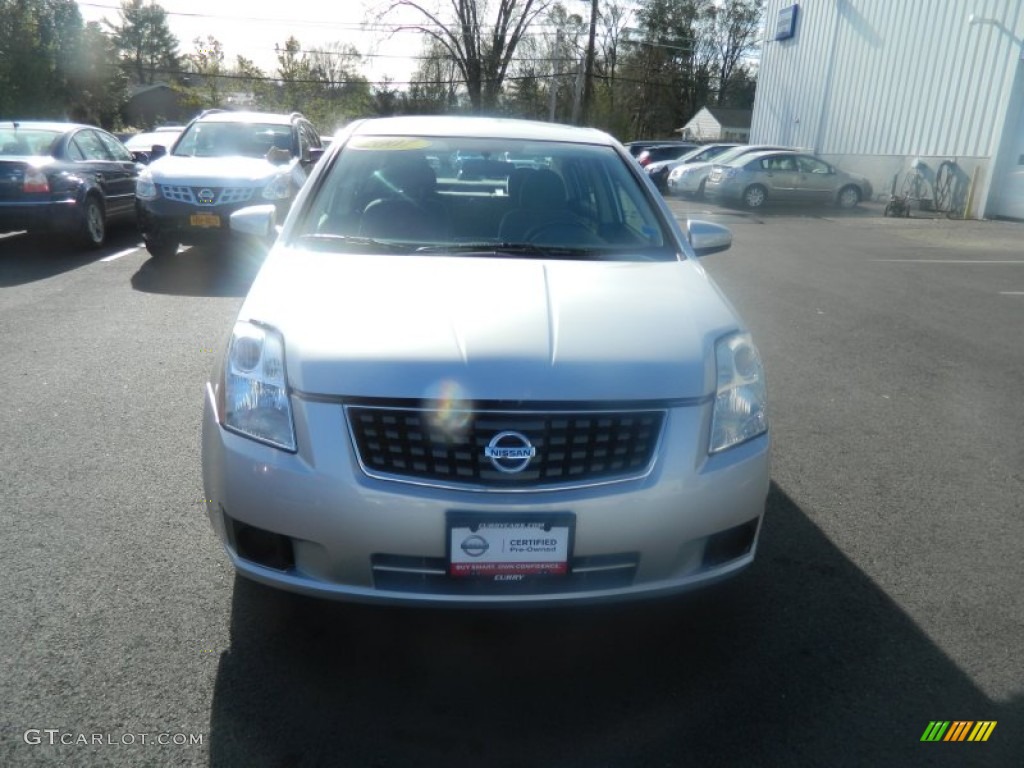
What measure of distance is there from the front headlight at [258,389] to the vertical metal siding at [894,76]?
67.8 feet

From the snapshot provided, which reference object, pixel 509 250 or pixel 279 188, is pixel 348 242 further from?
pixel 279 188

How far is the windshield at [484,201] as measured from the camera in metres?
3.57

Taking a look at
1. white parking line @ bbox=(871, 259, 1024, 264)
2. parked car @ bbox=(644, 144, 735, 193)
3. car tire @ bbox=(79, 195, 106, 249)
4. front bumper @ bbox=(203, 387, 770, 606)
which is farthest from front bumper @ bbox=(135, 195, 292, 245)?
parked car @ bbox=(644, 144, 735, 193)

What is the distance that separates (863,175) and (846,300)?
17.5 m

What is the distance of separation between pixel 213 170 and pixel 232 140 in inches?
53.8

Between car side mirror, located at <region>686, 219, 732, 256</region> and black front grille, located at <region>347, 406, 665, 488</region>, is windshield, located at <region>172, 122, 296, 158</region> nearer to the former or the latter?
car side mirror, located at <region>686, 219, 732, 256</region>

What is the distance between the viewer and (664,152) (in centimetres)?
2803

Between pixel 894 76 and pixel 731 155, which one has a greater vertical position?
pixel 894 76

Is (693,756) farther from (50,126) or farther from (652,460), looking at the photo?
(50,126)

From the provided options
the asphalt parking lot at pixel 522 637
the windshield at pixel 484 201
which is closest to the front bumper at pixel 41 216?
the asphalt parking lot at pixel 522 637

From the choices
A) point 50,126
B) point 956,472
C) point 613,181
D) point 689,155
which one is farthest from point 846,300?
point 689,155

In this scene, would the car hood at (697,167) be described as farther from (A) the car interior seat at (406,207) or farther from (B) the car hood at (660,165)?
(A) the car interior seat at (406,207)

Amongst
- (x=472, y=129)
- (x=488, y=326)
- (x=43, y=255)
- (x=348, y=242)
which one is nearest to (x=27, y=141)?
(x=43, y=255)

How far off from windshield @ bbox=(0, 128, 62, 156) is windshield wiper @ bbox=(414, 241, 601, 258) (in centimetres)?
832
